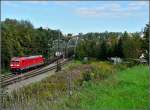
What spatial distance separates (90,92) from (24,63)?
1074 cm

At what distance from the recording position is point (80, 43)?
14.5m

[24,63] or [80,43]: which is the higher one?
[80,43]

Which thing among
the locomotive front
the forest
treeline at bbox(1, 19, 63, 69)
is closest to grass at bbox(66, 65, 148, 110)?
the forest

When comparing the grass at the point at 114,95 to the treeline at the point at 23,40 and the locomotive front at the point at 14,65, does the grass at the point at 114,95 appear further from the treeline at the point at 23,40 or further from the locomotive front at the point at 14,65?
the locomotive front at the point at 14,65

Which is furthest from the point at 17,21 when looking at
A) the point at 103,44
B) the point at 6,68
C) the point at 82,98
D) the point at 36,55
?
the point at 82,98

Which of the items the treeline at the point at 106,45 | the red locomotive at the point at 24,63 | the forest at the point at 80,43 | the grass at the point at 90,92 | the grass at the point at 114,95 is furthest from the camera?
the red locomotive at the point at 24,63

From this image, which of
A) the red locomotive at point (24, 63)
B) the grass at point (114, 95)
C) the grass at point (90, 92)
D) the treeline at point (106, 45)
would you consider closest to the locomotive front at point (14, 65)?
the red locomotive at point (24, 63)

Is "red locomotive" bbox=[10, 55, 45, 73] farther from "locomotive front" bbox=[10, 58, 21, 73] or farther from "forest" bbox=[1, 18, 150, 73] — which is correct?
"forest" bbox=[1, 18, 150, 73]

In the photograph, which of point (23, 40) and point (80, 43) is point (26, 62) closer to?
point (23, 40)

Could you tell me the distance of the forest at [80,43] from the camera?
43.8 feet

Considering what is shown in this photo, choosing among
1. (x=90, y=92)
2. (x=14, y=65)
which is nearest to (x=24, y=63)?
(x=14, y=65)

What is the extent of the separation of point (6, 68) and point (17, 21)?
602 cm

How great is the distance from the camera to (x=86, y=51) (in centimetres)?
1391

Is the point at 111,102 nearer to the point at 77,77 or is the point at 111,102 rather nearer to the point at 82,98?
the point at 82,98
